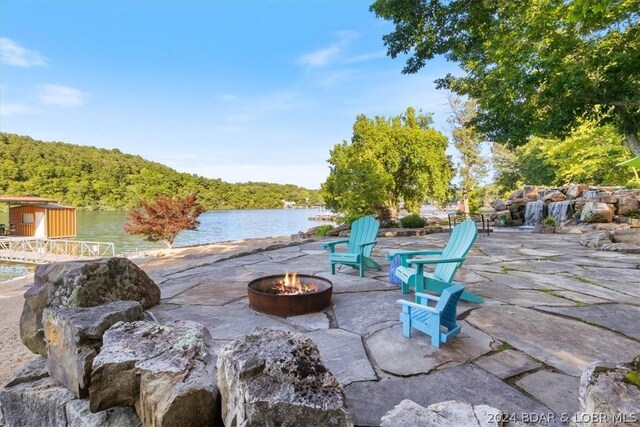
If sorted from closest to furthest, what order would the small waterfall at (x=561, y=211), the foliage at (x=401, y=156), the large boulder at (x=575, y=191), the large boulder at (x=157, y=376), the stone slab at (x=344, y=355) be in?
the large boulder at (x=157, y=376) → the stone slab at (x=344, y=355) → the small waterfall at (x=561, y=211) → the large boulder at (x=575, y=191) → the foliage at (x=401, y=156)

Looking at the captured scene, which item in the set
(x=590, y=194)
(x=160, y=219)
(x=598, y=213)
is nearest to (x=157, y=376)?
(x=598, y=213)

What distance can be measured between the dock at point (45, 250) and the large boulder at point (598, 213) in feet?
56.5

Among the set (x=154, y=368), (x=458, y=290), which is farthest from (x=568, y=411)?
(x=154, y=368)

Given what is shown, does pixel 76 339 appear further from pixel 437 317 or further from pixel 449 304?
pixel 449 304

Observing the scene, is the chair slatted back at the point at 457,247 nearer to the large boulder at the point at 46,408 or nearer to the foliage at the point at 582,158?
the large boulder at the point at 46,408

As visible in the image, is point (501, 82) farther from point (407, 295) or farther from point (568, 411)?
point (568, 411)

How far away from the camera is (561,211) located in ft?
39.3

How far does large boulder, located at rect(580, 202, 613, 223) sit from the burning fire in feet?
36.5

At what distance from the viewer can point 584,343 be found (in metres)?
2.17

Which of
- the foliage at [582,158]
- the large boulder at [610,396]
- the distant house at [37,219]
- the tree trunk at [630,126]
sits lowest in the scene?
the distant house at [37,219]

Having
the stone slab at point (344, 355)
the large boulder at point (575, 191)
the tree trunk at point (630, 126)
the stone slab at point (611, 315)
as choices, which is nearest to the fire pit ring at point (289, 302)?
the stone slab at point (344, 355)

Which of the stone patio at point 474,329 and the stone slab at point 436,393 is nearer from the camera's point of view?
the stone slab at point 436,393

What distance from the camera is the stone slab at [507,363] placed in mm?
1814

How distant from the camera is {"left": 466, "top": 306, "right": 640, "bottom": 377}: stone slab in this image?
6.46 ft
